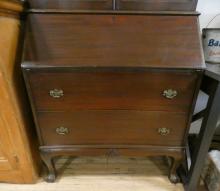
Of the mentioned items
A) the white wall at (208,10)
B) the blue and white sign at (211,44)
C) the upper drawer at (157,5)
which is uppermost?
the upper drawer at (157,5)

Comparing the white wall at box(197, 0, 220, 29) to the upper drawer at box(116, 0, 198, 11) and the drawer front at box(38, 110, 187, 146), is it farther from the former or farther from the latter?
the drawer front at box(38, 110, 187, 146)

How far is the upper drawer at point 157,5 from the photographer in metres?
1.08

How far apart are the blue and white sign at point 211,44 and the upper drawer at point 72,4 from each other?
26.1 inches

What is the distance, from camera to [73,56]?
1016mm

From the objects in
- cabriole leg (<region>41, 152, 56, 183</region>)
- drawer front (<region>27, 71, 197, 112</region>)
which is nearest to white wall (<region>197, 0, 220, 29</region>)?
drawer front (<region>27, 71, 197, 112</region>)

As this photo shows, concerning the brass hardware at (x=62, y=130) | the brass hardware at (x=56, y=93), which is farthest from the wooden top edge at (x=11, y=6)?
the brass hardware at (x=62, y=130)

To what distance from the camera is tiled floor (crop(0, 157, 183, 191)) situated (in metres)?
1.38

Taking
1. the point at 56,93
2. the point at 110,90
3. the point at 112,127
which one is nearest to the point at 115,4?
the point at 110,90

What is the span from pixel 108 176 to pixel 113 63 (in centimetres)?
91

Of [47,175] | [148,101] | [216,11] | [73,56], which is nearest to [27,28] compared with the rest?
[73,56]

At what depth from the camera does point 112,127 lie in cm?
118

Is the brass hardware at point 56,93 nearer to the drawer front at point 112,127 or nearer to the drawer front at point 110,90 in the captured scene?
the drawer front at point 110,90

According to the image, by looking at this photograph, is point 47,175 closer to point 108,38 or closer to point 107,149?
point 107,149

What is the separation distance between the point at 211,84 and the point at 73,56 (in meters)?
0.75
